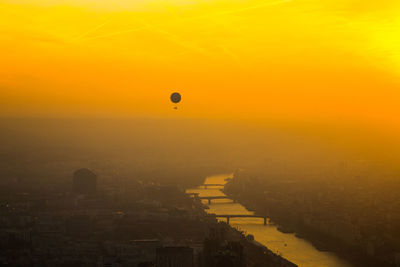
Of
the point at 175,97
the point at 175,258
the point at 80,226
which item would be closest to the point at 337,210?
the point at 80,226

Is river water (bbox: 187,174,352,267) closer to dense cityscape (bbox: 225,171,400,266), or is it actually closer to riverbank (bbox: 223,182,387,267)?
riverbank (bbox: 223,182,387,267)

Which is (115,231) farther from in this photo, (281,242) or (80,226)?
(281,242)

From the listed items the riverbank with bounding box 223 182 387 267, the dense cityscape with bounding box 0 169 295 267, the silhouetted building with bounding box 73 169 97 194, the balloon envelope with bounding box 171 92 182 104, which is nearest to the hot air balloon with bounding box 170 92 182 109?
the balloon envelope with bounding box 171 92 182 104

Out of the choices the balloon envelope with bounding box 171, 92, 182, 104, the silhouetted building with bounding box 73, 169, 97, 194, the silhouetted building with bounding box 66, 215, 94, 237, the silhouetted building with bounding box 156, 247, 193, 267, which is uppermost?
the balloon envelope with bounding box 171, 92, 182, 104

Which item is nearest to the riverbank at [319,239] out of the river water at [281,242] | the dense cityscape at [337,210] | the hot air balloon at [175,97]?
the dense cityscape at [337,210]

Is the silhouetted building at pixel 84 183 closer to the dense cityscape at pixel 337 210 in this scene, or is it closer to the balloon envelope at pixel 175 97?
the dense cityscape at pixel 337 210

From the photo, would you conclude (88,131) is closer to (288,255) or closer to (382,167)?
(382,167)
